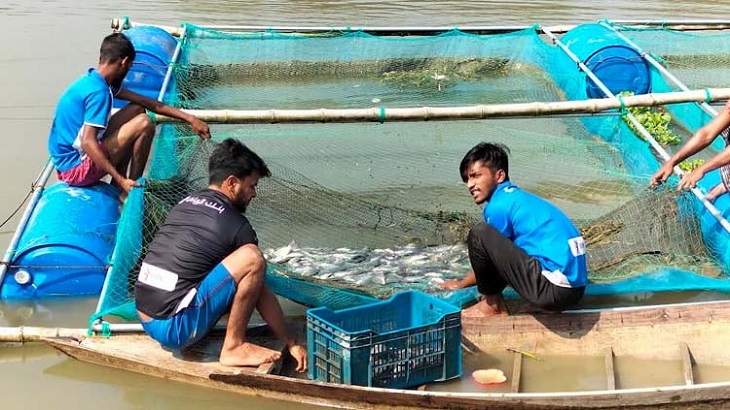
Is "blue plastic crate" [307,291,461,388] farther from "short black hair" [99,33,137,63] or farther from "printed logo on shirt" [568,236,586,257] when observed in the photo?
"short black hair" [99,33,137,63]

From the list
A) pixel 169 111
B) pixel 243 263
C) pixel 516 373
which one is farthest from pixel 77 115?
pixel 516 373

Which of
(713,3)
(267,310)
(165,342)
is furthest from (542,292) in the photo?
(713,3)

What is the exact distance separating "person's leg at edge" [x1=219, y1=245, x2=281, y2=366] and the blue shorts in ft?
0.13

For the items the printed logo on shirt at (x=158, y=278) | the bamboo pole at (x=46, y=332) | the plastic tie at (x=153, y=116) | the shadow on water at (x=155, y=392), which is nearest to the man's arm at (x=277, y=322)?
the shadow on water at (x=155, y=392)

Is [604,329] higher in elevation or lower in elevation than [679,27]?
lower

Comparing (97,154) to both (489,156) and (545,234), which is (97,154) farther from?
(545,234)

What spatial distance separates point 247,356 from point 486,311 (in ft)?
4.49

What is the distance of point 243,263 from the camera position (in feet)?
13.7

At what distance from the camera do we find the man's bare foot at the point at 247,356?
14.2 feet

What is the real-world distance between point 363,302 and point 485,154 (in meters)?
1.02

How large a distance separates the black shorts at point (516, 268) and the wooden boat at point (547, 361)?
189 mm

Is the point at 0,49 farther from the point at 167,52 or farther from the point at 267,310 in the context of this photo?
the point at 267,310

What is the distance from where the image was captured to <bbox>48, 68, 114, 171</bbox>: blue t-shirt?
5699 mm

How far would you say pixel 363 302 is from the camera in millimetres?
4703
